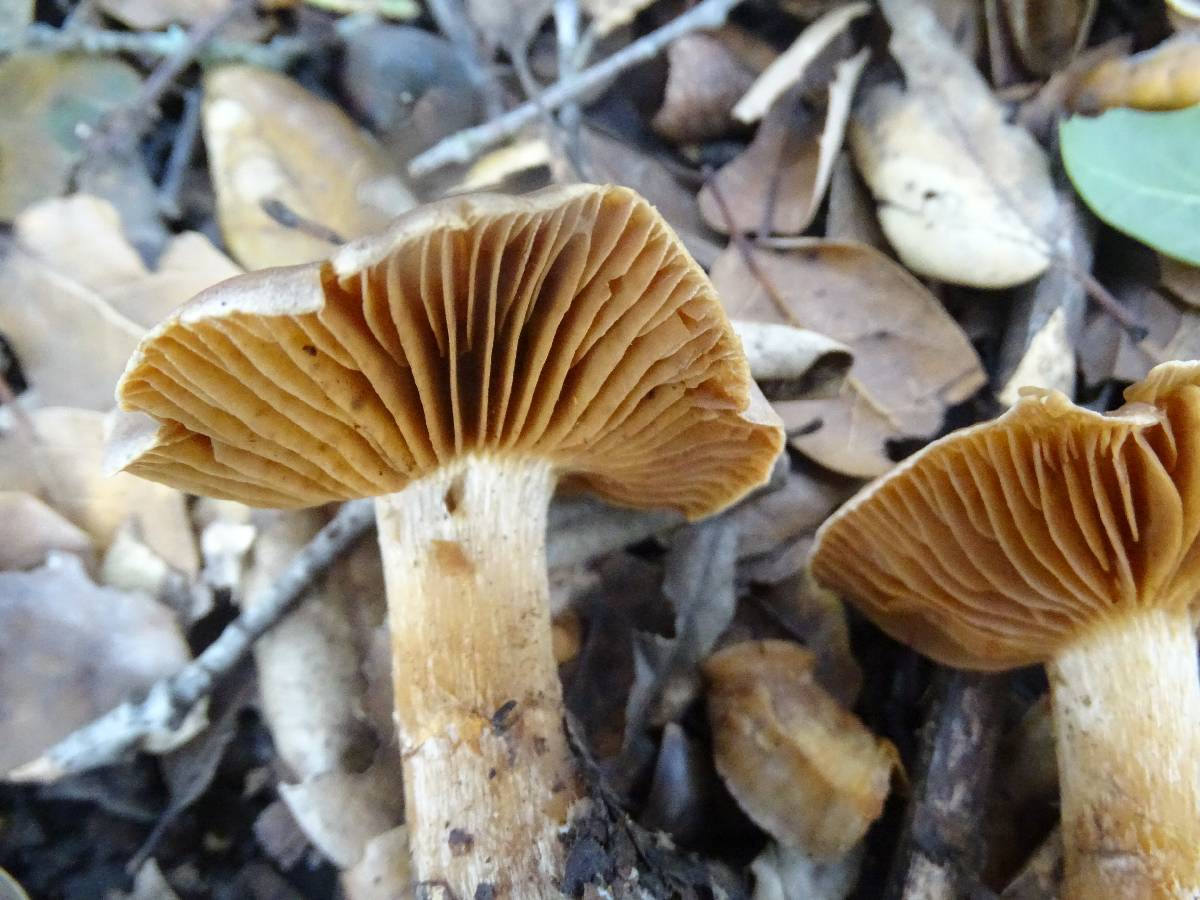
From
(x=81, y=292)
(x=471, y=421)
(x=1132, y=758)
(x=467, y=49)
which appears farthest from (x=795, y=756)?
(x=467, y=49)

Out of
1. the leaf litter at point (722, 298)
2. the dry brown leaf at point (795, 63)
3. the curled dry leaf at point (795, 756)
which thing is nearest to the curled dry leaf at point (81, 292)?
the leaf litter at point (722, 298)

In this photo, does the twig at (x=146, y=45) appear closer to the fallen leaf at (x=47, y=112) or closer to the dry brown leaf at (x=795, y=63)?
the fallen leaf at (x=47, y=112)

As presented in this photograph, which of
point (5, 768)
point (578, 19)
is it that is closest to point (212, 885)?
point (5, 768)

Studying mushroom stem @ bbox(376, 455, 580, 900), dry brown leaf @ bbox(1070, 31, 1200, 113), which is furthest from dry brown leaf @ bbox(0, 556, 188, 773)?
dry brown leaf @ bbox(1070, 31, 1200, 113)

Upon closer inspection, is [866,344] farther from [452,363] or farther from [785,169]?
[452,363]

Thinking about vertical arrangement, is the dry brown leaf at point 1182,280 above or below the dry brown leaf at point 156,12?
below

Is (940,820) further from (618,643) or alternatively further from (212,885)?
(212,885)
